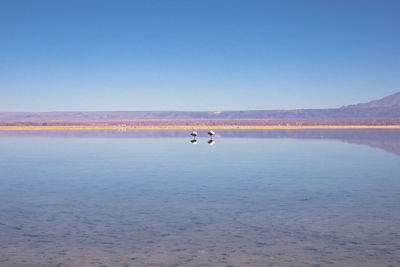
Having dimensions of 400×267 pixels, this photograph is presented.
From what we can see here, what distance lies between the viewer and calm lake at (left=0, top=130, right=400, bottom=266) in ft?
25.4

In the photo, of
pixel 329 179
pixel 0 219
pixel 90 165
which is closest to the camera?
pixel 0 219

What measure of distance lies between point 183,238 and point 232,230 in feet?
3.76

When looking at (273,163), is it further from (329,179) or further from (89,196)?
(89,196)

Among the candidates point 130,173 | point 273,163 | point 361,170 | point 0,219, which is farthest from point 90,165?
point 361,170

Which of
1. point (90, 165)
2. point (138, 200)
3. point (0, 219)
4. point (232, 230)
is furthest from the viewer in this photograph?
point (90, 165)

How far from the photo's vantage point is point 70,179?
16.4 metres

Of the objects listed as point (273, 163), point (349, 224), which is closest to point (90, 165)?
point (273, 163)

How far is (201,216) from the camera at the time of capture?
1042cm

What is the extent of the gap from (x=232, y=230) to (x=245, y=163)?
12.0 m

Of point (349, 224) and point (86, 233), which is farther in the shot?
point (349, 224)

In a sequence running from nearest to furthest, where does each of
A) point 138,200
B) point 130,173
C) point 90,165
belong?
point 138,200
point 130,173
point 90,165

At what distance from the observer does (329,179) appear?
16.1m

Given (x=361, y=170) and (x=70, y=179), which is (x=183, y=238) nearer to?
(x=70, y=179)

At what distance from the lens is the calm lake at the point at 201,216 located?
7750mm
